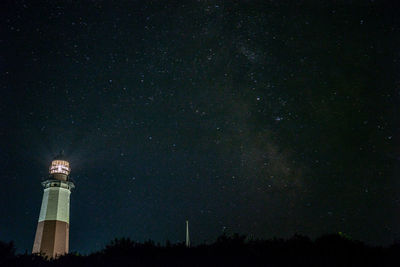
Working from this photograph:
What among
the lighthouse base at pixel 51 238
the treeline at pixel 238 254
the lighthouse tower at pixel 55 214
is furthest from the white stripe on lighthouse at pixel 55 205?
the treeline at pixel 238 254

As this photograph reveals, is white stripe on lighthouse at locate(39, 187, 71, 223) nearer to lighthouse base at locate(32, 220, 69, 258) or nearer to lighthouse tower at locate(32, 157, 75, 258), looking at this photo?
lighthouse tower at locate(32, 157, 75, 258)

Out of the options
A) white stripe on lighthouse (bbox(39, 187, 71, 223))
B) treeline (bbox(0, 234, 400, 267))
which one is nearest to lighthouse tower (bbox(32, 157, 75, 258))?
white stripe on lighthouse (bbox(39, 187, 71, 223))

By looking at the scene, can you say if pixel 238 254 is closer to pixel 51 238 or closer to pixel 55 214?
pixel 51 238

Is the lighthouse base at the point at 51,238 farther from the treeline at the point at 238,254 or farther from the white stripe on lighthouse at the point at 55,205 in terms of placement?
the treeline at the point at 238,254

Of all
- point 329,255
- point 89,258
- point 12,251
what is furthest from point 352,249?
point 12,251

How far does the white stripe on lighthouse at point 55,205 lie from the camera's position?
116 ft

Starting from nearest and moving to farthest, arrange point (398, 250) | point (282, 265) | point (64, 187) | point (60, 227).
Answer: point (282, 265) < point (398, 250) < point (60, 227) < point (64, 187)

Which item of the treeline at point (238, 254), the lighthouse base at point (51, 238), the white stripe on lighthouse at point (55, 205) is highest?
the white stripe on lighthouse at point (55, 205)

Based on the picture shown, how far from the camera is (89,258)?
49.1 ft

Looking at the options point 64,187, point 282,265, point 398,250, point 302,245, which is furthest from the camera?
point 64,187

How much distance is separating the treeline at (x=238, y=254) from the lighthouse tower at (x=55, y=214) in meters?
18.7

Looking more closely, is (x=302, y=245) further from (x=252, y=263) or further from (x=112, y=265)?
(x=112, y=265)

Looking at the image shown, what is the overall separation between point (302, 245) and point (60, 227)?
27974 millimetres

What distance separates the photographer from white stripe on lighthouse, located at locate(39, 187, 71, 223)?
3528 centimetres
